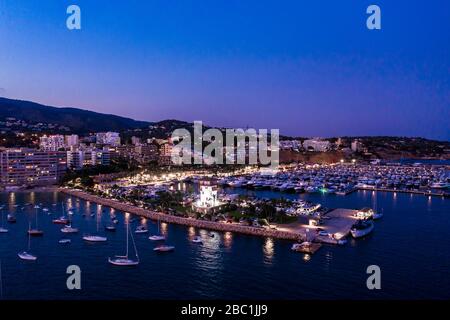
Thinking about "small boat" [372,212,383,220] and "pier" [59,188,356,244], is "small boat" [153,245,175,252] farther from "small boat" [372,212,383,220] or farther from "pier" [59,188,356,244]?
"small boat" [372,212,383,220]

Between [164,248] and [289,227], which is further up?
[289,227]

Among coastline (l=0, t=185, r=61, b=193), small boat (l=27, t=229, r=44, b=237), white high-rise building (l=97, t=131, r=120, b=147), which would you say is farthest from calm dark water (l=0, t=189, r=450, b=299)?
Result: white high-rise building (l=97, t=131, r=120, b=147)

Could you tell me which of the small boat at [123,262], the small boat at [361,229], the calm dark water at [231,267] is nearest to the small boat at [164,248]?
the calm dark water at [231,267]

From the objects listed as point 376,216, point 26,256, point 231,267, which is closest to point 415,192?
point 376,216

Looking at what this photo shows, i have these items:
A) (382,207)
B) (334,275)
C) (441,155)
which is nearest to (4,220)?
(334,275)

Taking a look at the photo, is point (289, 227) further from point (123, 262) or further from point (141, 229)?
point (123, 262)

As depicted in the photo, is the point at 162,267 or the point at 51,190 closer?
the point at 162,267
